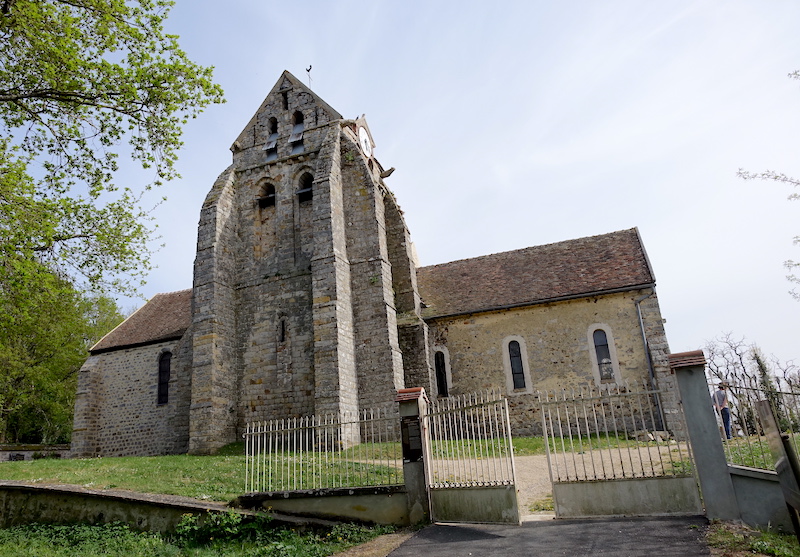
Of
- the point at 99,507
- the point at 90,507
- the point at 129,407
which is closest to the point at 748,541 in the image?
the point at 99,507

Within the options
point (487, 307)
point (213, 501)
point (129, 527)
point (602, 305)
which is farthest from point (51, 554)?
point (602, 305)

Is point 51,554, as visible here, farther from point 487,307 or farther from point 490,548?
point 487,307

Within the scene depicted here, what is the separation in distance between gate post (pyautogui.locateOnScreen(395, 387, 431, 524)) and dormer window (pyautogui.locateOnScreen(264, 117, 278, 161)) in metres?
14.2

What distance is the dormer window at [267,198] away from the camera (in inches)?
820

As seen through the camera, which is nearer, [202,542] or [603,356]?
[202,542]

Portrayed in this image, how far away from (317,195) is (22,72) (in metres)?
9.27

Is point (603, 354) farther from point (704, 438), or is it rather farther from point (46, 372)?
point (46, 372)

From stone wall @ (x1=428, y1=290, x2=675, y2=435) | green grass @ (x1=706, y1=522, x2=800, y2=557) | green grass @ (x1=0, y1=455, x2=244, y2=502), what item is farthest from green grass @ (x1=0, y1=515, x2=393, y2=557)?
stone wall @ (x1=428, y1=290, x2=675, y2=435)

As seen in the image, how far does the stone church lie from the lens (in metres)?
17.6

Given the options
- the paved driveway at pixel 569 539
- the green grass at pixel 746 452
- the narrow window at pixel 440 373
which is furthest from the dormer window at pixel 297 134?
the green grass at pixel 746 452

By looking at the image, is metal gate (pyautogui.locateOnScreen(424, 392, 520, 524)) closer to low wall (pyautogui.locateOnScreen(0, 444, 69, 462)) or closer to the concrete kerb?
the concrete kerb

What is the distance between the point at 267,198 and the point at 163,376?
8002mm

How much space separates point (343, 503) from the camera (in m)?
9.23

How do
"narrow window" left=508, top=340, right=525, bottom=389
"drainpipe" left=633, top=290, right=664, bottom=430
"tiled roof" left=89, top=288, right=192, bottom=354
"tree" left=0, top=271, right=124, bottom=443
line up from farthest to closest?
"tree" left=0, top=271, right=124, bottom=443 < "tiled roof" left=89, top=288, right=192, bottom=354 < "narrow window" left=508, top=340, right=525, bottom=389 < "drainpipe" left=633, top=290, right=664, bottom=430
